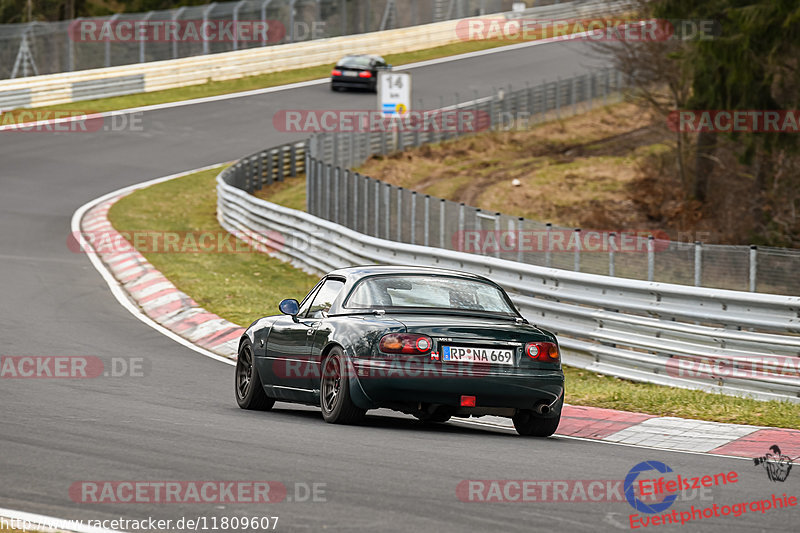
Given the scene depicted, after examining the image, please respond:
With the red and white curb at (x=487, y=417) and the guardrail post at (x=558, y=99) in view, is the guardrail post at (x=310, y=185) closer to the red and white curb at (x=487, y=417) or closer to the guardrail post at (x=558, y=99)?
the red and white curb at (x=487, y=417)

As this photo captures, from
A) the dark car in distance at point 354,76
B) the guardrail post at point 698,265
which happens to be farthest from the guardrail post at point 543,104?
the guardrail post at point 698,265

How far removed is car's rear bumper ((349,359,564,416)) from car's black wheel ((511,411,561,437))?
1.35 ft

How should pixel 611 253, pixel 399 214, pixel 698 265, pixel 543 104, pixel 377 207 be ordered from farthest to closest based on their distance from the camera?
1. pixel 543 104
2. pixel 377 207
3. pixel 399 214
4. pixel 611 253
5. pixel 698 265

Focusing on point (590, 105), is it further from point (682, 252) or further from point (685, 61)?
point (682, 252)

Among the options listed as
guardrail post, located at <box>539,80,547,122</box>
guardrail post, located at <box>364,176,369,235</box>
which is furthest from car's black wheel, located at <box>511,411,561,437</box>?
guardrail post, located at <box>539,80,547,122</box>

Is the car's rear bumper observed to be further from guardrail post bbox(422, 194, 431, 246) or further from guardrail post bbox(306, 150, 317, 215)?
guardrail post bbox(306, 150, 317, 215)

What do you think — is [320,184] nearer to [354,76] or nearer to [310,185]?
[310,185]

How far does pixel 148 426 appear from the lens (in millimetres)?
9141

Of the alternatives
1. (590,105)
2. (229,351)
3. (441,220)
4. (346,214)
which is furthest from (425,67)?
(229,351)

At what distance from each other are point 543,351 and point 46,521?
15.0 ft

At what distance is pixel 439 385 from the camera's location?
934cm

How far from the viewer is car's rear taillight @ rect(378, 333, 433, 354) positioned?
9.33m

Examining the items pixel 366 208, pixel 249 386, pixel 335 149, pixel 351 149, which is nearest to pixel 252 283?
pixel 366 208

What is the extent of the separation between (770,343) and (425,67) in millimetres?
45890
